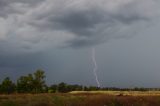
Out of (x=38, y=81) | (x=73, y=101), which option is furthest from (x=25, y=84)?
(x=73, y=101)

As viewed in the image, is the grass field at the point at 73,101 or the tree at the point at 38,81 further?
the tree at the point at 38,81

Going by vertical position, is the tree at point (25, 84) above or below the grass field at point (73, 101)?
above

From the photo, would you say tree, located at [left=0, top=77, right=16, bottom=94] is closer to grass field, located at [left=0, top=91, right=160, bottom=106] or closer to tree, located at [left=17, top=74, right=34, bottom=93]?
tree, located at [left=17, top=74, right=34, bottom=93]

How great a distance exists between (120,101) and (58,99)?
8181 mm

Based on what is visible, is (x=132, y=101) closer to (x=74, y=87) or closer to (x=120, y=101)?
(x=120, y=101)

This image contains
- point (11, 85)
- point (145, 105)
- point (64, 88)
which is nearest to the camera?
point (145, 105)

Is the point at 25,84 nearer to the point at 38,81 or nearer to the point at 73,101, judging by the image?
the point at 38,81

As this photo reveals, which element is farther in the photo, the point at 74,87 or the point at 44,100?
the point at 74,87

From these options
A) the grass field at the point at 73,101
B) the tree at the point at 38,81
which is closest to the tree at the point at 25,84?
the tree at the point at 38,81

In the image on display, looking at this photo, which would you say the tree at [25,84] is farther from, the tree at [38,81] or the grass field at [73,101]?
the grass field at [73,101]

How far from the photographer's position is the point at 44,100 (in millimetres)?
45000

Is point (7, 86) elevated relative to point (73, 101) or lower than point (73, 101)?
elevated

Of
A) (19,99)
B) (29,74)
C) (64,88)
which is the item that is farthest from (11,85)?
(19,99)

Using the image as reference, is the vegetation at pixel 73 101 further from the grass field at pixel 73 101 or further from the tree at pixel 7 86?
the tree at pixel 7 86
